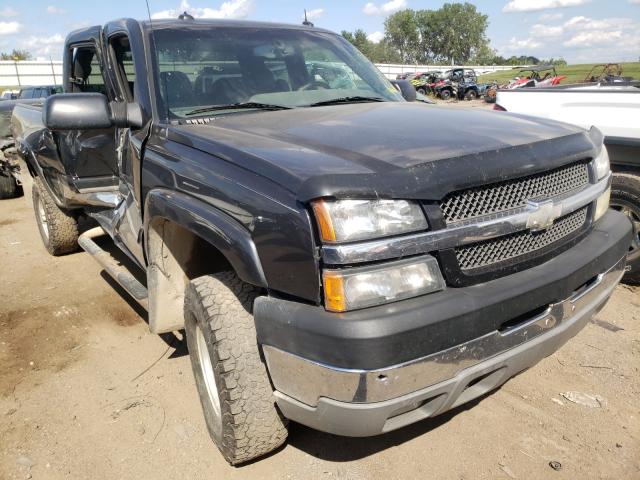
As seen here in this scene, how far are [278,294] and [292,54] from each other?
2039 mm

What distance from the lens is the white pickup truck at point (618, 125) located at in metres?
4.26

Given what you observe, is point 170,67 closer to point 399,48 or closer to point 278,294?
point 278,294

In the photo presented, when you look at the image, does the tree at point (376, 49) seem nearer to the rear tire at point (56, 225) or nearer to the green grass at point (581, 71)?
the green grass at point (581, 71)

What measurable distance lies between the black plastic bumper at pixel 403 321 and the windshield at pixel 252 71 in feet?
4.78

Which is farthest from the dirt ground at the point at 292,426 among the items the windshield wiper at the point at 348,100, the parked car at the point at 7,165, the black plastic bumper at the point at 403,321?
the parked car at the point at 7,165

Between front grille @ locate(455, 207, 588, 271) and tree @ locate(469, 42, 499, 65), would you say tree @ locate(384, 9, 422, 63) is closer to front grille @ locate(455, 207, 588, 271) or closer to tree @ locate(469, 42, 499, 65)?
tree @ locate(469, 42, 499, 65)

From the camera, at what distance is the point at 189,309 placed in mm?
2570

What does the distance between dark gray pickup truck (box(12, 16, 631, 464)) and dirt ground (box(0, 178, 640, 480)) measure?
14.2 inches

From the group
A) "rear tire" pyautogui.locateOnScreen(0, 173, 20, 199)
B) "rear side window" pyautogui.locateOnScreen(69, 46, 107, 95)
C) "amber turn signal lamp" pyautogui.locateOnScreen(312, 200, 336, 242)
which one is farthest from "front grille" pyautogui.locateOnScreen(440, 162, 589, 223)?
"rear tire" pyautogui.locateOnScreen(0, 173, 20, 199)

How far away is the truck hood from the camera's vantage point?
190 cm

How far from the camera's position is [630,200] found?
4.22 meters

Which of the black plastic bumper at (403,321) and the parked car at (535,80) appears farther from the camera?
the parked car at (535,80)

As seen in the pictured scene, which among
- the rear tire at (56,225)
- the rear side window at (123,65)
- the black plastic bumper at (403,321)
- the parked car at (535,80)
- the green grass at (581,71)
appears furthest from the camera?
the green grass at (581,71)

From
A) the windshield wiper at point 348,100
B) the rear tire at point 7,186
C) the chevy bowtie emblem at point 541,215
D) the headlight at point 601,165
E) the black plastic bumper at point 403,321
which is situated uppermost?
the windshield wiper at point 348,100
